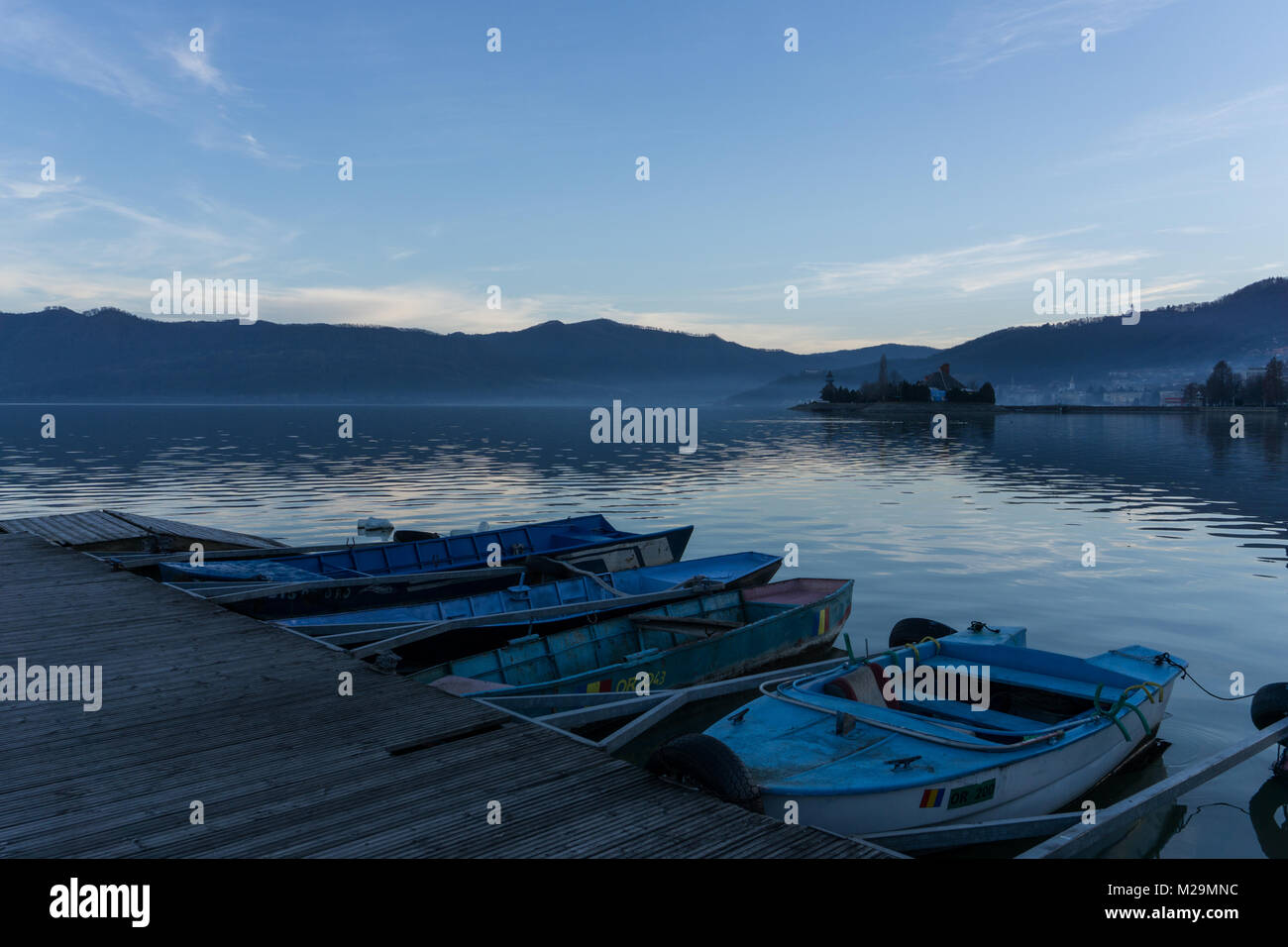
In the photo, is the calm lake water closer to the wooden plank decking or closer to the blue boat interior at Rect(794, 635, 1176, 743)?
the blue boat interior at Rect(794, 635, 1176, 743)

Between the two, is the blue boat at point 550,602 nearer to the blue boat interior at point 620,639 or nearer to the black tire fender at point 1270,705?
the blue boat interior at point 620,639

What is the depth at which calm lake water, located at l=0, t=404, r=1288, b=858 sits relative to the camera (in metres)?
16.3

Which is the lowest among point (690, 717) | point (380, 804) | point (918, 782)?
point (690, 717)

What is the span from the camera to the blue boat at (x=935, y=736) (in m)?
7.68

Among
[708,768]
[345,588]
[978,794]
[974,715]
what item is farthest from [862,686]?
[345,588]

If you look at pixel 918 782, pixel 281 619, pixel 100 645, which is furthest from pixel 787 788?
pixel 281 619

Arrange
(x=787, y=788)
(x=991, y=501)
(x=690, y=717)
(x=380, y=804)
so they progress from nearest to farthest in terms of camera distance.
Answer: (x=380, y=804), (x=787, y=788), (x=690, y=717), (x=991, y=501)

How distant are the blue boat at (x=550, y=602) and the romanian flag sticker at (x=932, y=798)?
7.56m

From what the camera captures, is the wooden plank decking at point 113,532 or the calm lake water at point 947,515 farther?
the wooden plank decking at point 113,532

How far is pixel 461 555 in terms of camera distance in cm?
2112

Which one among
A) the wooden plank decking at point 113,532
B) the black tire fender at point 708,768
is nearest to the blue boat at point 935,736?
the black tire fender at point 708,768

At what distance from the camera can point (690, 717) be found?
42.2 feet
